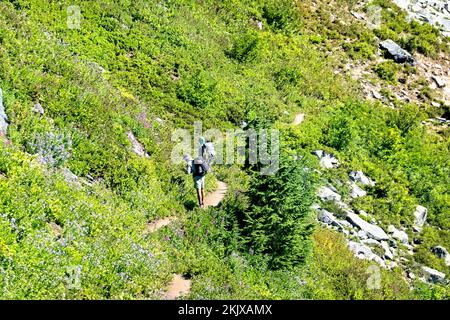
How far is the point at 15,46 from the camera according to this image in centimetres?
1628

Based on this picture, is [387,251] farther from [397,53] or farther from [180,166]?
[397,53]

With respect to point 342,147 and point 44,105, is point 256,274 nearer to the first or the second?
point 44,105

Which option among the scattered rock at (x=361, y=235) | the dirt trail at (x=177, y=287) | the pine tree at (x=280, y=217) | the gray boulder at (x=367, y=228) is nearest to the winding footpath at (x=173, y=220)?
the dirt trail at (x=177, y=287)

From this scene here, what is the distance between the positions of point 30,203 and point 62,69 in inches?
316

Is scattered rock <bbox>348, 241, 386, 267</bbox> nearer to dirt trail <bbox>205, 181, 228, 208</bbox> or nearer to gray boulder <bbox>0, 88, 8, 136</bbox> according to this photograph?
dirt trail <bbox>205, 181, 228, 208</bbox>

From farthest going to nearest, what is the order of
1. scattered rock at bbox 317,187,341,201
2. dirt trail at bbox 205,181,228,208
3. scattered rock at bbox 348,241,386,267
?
scattered rock at bbox 317,187,341,201 → scattered rock at bbox 348,241,386,267 → dirt trail at bbox 205,181,228,208

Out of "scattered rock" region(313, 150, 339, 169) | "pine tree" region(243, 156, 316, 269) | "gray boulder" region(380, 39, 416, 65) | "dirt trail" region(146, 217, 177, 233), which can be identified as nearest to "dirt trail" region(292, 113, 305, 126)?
"scattered rock" region(313, 150, 339, 169)

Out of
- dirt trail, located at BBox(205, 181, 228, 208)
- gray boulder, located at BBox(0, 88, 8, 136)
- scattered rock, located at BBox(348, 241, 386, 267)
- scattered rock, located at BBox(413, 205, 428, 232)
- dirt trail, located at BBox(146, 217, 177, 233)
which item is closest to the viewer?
gray boulder, located at BBox(0, 88, 8, 136)

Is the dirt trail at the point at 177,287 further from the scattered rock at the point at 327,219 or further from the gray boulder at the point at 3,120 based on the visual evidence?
the scattered rock at the point at 327,219

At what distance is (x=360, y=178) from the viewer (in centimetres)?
2400

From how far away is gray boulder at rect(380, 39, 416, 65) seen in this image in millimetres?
37406

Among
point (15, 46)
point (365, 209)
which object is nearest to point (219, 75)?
point (365, 209)

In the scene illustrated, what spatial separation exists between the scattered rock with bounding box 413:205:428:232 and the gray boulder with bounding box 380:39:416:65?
1687cm

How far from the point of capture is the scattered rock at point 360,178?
937 inches
